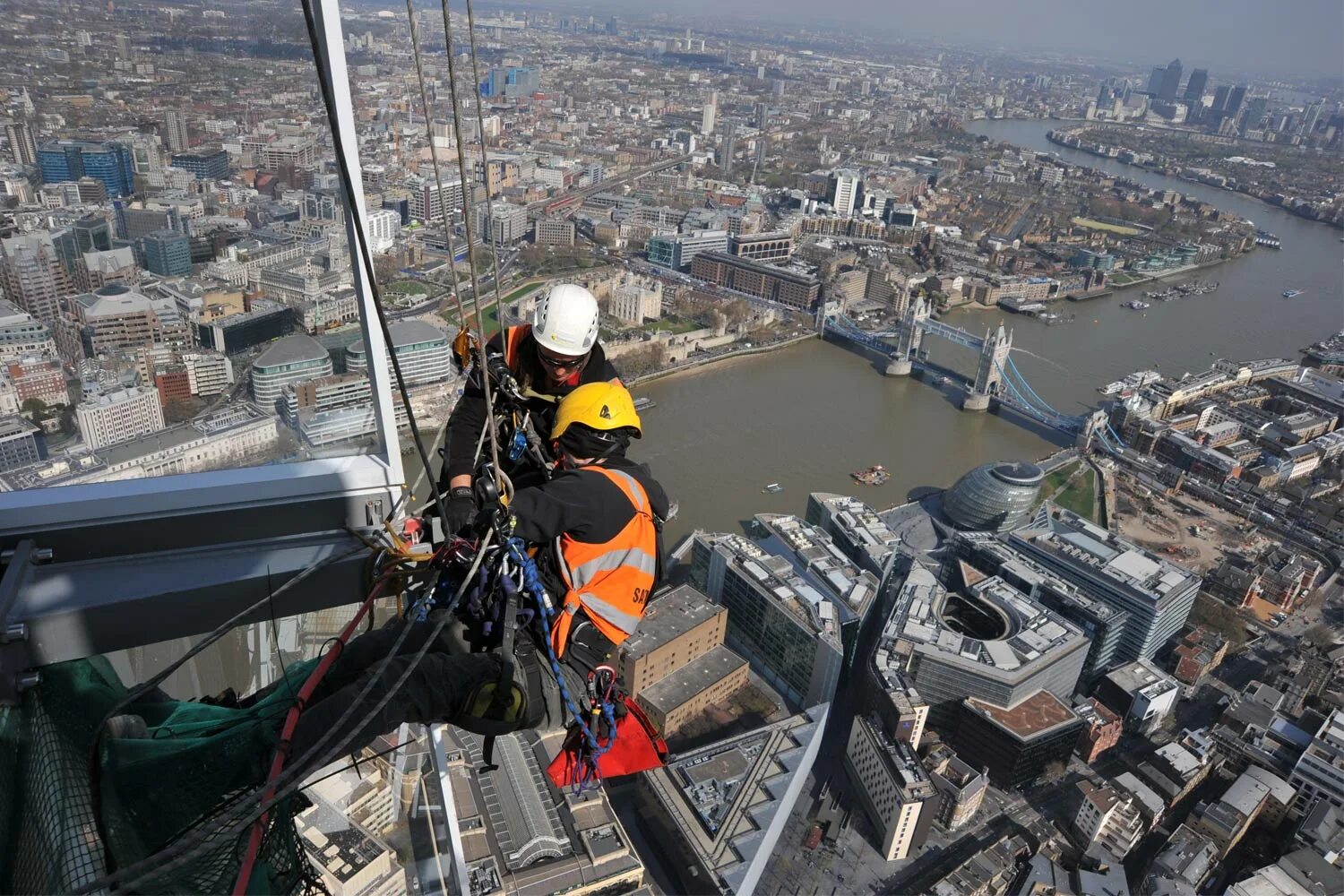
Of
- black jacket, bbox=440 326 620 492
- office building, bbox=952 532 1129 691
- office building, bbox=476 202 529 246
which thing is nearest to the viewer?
black jacket, bbox=440 326 620 492

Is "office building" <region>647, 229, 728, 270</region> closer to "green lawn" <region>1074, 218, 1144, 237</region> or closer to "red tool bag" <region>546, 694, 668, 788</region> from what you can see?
"green lawn" <region>1074, 218, 1144, 237</region>

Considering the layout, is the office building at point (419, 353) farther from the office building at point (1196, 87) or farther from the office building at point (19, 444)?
the office building at point (1196, 87)

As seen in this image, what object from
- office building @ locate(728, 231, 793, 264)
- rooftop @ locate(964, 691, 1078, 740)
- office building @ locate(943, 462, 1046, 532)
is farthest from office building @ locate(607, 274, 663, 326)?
rooftop @ locate(964, 691, 1078, 740)

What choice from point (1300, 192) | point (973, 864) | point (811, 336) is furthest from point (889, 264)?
point (1300, 192)

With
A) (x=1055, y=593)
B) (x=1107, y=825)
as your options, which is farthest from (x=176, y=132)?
(x=1055, y=593)

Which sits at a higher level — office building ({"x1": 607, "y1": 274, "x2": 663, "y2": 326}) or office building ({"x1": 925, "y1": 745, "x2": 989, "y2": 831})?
office building ({"x1": 925, "y1": 745, "x2": 989, "y2": 831})
